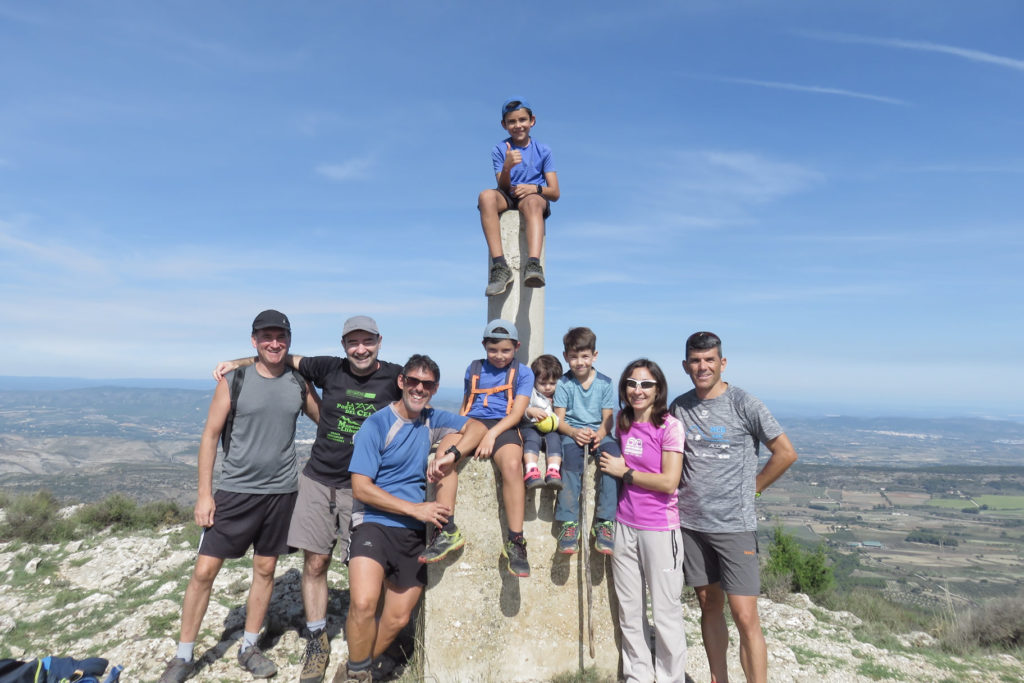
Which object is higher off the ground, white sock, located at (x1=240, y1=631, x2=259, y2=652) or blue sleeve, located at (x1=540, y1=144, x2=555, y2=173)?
blue sleeve, located at (x1=540, y1=144, x2=555, y2=173)

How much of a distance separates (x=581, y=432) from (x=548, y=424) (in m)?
0.25

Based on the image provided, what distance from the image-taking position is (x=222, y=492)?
13.4 feet

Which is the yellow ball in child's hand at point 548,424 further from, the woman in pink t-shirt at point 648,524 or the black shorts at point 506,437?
the woman in pink t-shirt at point 648,524

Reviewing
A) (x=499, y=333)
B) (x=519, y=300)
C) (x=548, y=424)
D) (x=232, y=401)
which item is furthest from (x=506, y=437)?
(x=232, y=401)

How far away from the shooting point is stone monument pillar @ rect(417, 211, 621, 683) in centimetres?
401

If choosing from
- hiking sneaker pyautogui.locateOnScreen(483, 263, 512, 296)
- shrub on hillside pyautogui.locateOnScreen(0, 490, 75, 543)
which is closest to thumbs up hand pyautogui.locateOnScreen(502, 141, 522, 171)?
hiking sneaker pyautogui.locateOnScreen(483, 263, 512, 296)

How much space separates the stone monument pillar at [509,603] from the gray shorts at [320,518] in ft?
2.62

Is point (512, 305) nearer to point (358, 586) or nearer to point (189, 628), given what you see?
point (358, 586)

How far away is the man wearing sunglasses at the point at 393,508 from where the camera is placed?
147 inches

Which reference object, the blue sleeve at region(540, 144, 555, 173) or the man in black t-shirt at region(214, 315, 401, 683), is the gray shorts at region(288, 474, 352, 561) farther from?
the blue sleeve at region(540, 144, 555, 173)

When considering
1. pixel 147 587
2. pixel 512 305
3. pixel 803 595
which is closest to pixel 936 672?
pixel 803 595

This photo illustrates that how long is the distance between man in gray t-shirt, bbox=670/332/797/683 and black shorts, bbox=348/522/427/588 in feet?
6.10

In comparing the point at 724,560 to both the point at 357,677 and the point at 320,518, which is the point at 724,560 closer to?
the point at 357,677

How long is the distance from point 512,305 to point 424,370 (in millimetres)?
1712
